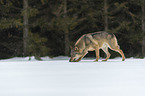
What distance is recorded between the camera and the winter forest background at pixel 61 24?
1631 cm

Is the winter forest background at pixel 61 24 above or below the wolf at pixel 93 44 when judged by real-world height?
above

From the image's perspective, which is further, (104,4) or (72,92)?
(104,4)

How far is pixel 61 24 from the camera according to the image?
648 inches

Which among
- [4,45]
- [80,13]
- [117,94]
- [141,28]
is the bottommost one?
[117,94]

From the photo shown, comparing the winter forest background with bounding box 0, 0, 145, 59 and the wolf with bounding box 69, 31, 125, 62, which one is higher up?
the winter forest background with bounding box 0, 0, 145, 59

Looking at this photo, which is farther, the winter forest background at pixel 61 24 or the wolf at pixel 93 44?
the winter forest background at pixel 61 24

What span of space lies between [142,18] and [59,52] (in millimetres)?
7021

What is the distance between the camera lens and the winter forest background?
1631 centimetres

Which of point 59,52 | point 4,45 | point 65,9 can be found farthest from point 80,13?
point 4,45

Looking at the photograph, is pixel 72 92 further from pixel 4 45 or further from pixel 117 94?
pixel 4 45

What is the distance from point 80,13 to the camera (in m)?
19.8

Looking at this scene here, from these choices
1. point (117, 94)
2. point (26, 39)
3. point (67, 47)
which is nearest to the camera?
point (117, 94)

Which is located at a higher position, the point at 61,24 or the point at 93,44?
the point at 61,24

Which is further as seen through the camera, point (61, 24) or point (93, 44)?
point (61, 24)
